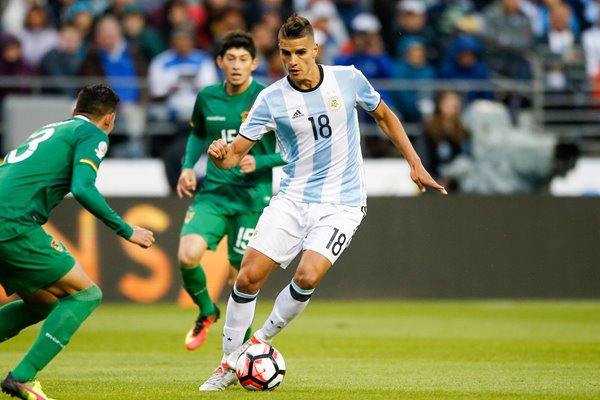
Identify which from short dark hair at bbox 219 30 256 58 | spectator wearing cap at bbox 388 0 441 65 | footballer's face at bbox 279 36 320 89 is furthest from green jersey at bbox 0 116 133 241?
spectator wearing cap at bbox 388 0 441 65

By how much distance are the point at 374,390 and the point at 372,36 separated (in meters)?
11.7

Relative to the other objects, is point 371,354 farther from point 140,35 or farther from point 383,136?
point 140,35

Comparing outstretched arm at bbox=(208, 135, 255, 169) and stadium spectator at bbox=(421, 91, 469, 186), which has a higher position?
outstretched arm at bbox=(208, 135, 255, 169)

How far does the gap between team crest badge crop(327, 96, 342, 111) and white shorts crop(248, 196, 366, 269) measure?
0.70m

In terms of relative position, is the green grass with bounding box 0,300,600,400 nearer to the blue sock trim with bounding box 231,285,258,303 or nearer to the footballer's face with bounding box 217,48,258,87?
the blue sock trim with bounding box 231,285,258,303

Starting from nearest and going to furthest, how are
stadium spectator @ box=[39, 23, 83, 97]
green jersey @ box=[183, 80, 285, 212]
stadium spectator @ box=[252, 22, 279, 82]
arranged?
green jersey @ box=[183, 80, 285, 212], stadium spectator @ box=[39, 23, 83, 97], stadium spectator @ box=[252, 22, 279, 82]

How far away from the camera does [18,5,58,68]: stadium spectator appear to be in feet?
62.3

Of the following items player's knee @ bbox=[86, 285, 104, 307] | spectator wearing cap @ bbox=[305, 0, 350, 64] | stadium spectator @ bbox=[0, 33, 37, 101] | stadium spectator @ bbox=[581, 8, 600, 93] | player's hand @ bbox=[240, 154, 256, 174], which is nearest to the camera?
player's knee @ bbox=[86, 285, 104, 307]

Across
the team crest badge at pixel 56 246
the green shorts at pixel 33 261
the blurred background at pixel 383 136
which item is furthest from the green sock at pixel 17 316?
the blurred background at pixel 383 136

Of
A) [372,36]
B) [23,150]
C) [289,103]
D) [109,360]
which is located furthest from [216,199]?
[372,36]

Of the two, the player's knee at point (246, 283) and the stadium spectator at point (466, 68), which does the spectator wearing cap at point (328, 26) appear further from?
the player's knee at point (246, 283)

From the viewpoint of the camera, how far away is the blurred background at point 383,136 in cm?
1727

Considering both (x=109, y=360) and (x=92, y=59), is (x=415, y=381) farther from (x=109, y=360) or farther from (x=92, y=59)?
(x=92, y=59)

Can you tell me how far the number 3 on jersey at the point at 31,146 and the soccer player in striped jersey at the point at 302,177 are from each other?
1.20 metres
